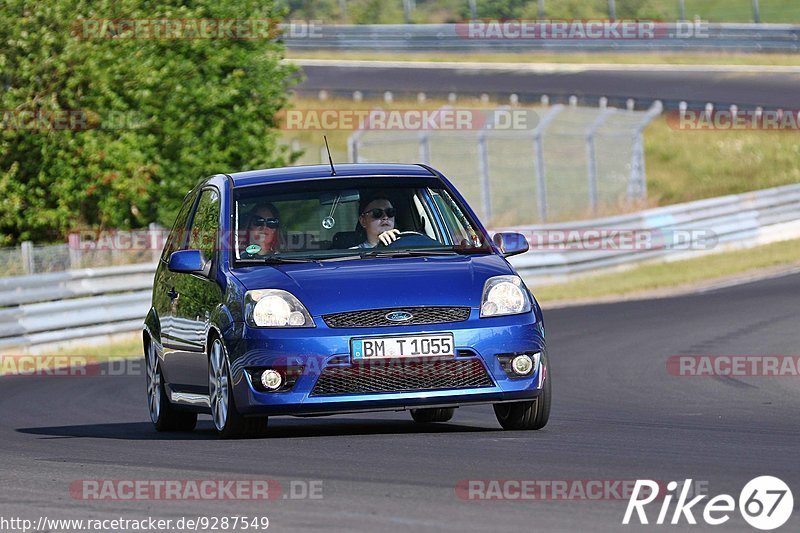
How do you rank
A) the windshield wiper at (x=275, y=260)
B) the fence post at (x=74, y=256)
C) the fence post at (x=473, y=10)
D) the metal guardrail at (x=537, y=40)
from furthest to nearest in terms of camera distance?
1. the fence post at (x=473, y=10)
2. the metal guardrail at (x=537, y=40)
3. the fence post at (x=74, y=256)
4. the windshield wiper at (x=275, y=260)

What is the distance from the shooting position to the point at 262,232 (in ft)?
32.2

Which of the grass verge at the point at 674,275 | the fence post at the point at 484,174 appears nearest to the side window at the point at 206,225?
the grass verge at the point at 674,275

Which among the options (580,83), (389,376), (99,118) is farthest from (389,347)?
(580,83)

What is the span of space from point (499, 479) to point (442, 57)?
50886 mm

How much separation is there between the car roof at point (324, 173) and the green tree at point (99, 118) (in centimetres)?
1606

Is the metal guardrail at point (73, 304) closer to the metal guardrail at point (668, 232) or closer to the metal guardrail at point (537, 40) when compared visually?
the metal guardrail at point (668, 232)

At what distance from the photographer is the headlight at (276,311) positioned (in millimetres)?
8883

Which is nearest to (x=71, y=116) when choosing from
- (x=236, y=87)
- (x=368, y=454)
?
(x=236, y=87)

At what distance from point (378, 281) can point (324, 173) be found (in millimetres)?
1450

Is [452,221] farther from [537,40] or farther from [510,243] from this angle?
[537,40]

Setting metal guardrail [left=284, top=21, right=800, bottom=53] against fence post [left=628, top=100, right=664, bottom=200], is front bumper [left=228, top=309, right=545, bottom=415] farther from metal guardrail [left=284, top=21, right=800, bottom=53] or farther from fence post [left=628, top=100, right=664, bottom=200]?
metal guardrail [left=284, top=21, right=800, bottom=53]

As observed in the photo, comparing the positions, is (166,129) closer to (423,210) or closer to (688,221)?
(688,221)

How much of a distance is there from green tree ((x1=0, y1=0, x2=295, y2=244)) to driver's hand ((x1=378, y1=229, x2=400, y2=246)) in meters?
16.8

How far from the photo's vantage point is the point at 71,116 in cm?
2634
